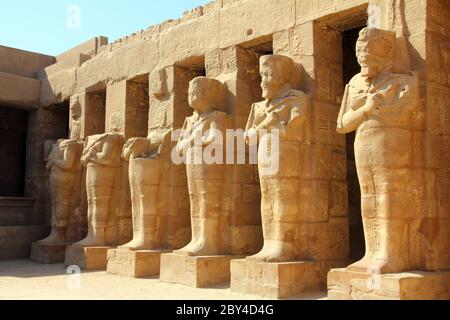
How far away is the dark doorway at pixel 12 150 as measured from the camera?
12680 mm

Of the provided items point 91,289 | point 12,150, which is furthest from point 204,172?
point 12,150

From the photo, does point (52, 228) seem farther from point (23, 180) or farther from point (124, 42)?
point (124, 42)

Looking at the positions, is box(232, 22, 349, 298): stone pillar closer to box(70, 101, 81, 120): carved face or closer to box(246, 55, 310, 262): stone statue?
box(246, 55, 310, 262): stone statue

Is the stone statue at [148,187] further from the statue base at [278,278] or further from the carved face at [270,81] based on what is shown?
the carved face at [270,81]

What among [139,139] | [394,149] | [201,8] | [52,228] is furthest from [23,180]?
[394,149]

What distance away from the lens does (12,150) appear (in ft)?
42.1

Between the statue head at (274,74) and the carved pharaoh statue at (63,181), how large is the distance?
4.92m

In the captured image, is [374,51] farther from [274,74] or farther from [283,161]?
[283,161]

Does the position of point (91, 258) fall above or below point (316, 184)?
below

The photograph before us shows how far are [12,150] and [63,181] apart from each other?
3363 millimetres

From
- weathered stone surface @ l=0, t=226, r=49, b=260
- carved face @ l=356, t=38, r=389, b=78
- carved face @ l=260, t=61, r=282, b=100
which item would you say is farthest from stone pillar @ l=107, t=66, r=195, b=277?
carved face @ l=356, t=38, r=389, b=78

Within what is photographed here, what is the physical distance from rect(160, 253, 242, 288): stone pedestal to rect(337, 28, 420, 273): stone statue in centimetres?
223

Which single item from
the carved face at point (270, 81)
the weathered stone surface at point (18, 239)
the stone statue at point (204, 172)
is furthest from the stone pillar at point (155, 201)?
the weathered stone surface at point (18, 239)

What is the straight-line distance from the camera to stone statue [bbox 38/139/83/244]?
10117mm
